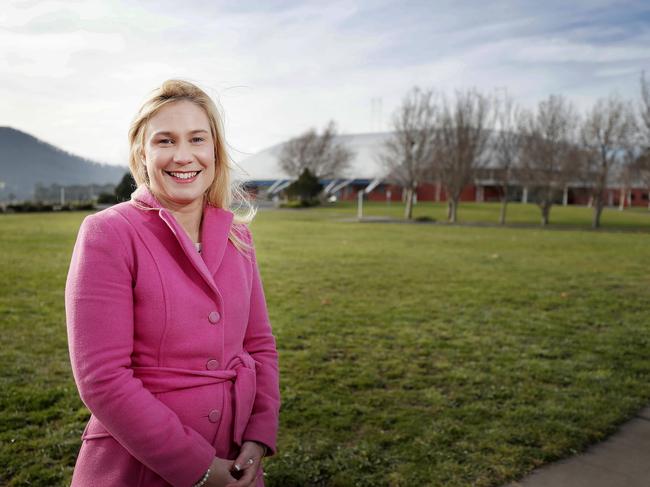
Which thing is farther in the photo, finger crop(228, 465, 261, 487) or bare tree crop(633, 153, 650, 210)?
bare tree crop(633, 153, 650, 210)

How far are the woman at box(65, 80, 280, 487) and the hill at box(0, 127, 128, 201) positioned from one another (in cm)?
6298

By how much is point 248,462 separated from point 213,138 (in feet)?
3.96

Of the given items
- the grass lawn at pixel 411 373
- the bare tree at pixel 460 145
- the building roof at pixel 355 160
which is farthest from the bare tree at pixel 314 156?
the grass lawn at pixel 411 373

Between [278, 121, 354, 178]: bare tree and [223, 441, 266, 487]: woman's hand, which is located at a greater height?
[278, 121, 354, 178]: bare tree

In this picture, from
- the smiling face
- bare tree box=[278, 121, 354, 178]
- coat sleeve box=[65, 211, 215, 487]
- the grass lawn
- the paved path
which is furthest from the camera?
bare tree box=[278, 121, 354, 178]

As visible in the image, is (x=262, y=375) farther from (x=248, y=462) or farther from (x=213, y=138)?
(x=213, y=138)

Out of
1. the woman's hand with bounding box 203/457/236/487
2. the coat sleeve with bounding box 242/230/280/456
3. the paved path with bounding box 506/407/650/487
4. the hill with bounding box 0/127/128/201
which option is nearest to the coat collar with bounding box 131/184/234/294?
the coat sleeve with bounding box 242/230/280/456

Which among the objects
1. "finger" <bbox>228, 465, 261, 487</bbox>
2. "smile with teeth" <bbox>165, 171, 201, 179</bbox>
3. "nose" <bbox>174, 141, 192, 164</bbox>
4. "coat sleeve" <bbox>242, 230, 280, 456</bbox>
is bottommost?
"finger" <bbox>228, 465, 261, 487</bbox>

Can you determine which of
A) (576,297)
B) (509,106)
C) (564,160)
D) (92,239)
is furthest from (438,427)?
(509,106)

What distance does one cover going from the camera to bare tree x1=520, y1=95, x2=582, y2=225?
113 feet

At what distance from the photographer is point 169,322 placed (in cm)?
179

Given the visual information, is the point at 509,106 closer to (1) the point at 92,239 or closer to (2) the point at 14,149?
(1) the point at 92,239

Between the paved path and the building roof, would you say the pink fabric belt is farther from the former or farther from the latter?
the building roof

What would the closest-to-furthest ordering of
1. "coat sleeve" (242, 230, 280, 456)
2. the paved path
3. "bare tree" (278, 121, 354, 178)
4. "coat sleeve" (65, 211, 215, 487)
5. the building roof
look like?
"coat sleeve" (65, 211, 215, 487)
"coat sleeve" (242, 230, 280, 456)
the paved path
"bare tree" (278, 121, 354, 178)
the building roof
